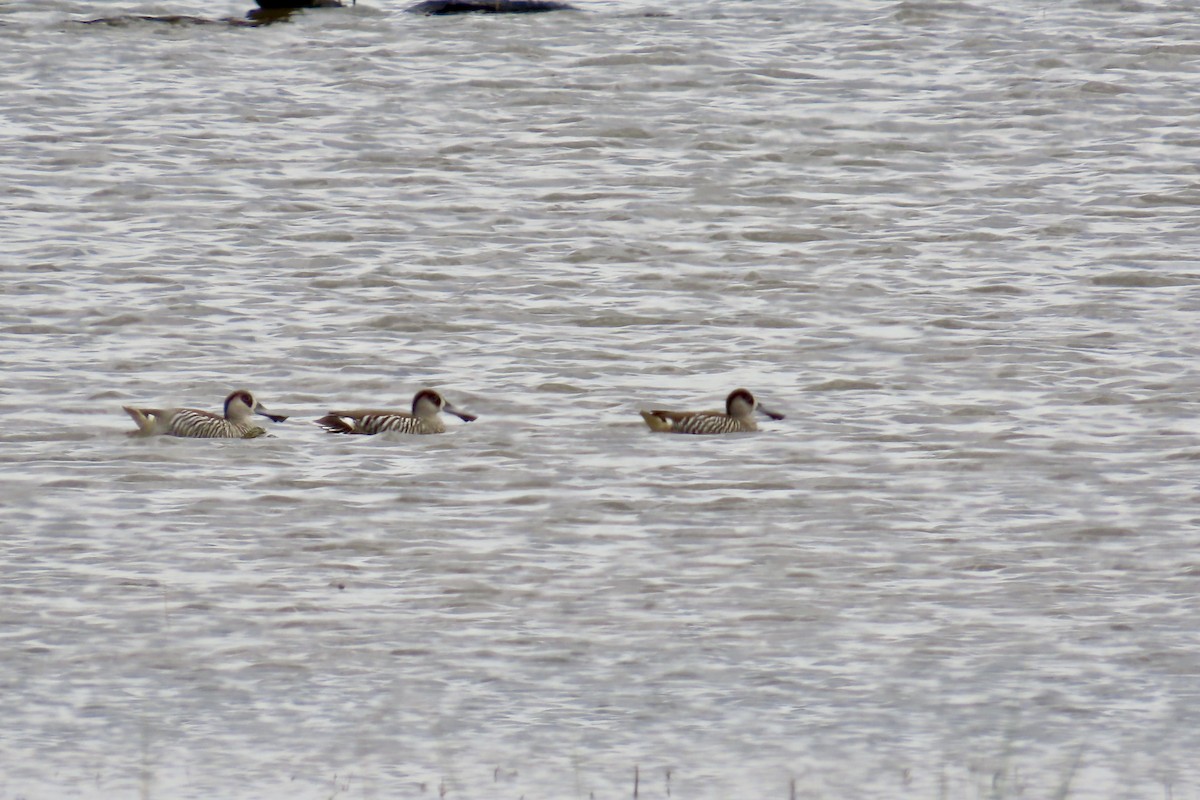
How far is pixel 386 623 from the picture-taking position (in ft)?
29.3

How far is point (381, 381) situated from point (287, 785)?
20.8ft

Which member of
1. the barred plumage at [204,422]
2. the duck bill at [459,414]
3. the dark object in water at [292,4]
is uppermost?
the dark object in water at [292,4]

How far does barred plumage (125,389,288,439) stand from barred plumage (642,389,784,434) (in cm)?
202

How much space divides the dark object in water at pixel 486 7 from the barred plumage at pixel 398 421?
1393 cm

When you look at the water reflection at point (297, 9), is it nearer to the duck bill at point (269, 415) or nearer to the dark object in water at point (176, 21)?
the dark object in water at point (176, 21)

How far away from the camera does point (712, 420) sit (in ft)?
39.9

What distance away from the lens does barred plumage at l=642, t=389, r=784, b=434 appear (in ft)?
39.7

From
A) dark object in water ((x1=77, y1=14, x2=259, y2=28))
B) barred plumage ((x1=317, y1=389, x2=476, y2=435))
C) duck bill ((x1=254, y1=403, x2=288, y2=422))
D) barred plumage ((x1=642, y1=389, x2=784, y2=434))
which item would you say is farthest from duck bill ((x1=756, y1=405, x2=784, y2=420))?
dark object in water ((x1=77, y1=14, x2=259, y2=28))

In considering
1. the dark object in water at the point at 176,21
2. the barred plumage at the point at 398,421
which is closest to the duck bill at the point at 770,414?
the barred plumage at the point at 398,421

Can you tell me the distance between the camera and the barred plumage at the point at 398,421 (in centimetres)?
1207

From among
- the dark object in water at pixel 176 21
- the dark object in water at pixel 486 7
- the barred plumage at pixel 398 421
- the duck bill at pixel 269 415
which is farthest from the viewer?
the dark object in water at pixel 486 7

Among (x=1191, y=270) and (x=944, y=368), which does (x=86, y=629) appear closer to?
(x=944, y=368)

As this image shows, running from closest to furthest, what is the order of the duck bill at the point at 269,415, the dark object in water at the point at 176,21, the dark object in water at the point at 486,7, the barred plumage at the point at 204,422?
the barred plumage at the point at 204,422, the duck bill at the point at 269,415, the dark object in water at the point at 176,21, the dark object in water at the point at 486,7

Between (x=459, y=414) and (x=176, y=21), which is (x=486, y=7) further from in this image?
(x=459, y=414)
